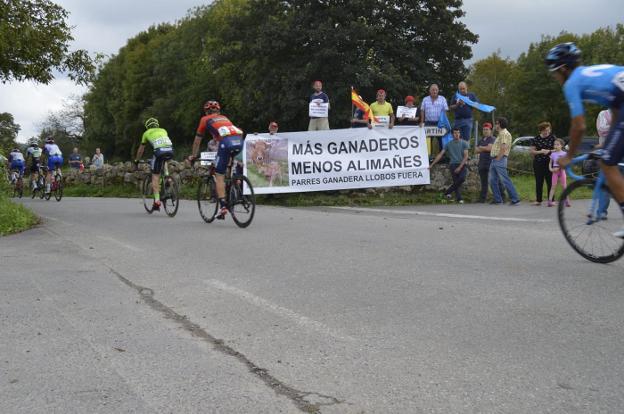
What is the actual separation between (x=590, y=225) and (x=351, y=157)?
9.41 m

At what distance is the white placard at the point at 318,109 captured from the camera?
54.2 ft

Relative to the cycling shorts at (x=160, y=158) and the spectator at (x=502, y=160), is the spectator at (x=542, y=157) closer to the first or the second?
the spectator at (x=502, y=160)

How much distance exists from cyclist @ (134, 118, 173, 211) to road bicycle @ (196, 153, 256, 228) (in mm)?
2438

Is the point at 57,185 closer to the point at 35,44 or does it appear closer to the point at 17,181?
the point at 17,181

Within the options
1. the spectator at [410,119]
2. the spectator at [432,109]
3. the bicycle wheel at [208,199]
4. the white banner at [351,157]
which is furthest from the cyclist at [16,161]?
the bicycle wheel at [208,199]

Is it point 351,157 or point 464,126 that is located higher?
point 464,126

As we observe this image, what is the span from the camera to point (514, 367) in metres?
3.73

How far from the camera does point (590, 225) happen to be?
21.7 ft

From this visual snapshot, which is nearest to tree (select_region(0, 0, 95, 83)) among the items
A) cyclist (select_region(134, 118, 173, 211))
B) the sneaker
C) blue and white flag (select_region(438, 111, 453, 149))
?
cyclist (select_region(134, 118, 173, 211))

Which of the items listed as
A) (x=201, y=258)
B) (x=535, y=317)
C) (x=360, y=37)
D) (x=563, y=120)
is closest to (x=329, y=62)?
(x=360, y=37)

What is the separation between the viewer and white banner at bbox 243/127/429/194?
51.6ft

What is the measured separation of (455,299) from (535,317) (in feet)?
2.44

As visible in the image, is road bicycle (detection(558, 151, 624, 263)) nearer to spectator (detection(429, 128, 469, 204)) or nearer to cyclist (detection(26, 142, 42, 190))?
spectator (detection(429, 128, 469, 204))

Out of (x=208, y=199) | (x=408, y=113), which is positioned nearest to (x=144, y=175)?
(x=408, y=113)
